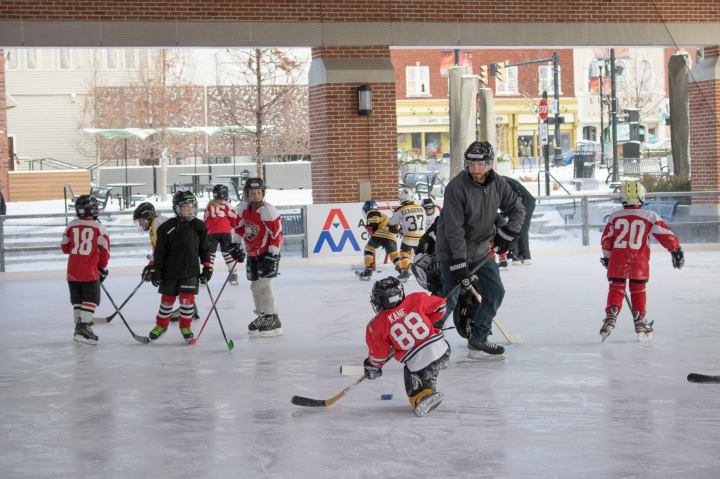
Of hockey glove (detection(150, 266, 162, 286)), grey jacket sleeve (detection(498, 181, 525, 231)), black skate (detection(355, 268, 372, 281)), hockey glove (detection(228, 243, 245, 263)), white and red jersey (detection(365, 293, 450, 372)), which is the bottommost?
black skate (detection(355, 268, 372, 281))

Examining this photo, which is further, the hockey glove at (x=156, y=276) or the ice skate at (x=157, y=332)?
the ice skate at (x=157, y=332)

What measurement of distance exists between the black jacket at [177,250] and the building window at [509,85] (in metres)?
49.6

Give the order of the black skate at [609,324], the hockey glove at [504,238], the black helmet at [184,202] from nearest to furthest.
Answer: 1. the hockey glove at [504,238]
2. the black skate at [609,324]
3. the black helmet at [184,202]

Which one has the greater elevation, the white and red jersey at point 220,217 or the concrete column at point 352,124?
the concrete column at point 352,124

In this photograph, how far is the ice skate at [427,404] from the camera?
7141mm

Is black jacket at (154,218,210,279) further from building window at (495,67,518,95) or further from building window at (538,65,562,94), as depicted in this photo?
building window at (538,65,562,94)

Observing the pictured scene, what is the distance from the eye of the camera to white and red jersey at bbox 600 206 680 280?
10.1 metres

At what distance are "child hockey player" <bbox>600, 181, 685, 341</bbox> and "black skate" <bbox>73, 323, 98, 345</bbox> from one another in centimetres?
490

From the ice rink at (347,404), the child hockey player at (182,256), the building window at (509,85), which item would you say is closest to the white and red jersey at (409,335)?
the ice rink at (347,404)

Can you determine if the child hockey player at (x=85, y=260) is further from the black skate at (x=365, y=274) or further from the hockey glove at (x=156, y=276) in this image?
the black skate at (x=365, y=274)

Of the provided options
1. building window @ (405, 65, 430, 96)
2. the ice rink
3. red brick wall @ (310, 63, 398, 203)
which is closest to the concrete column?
red brick wall @ (310, 63, 398, 203)

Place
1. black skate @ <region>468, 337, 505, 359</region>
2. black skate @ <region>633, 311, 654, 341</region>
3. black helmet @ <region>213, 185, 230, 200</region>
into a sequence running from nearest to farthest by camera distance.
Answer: black skate @ <region>468, 337, 505, 359</region>, black skate @ <region>633, 311, 654, 341</region>, black helmet @ <region>213, 185, 230, 200</region>

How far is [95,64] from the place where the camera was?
4744cm

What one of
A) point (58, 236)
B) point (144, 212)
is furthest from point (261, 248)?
point (58, 236)
